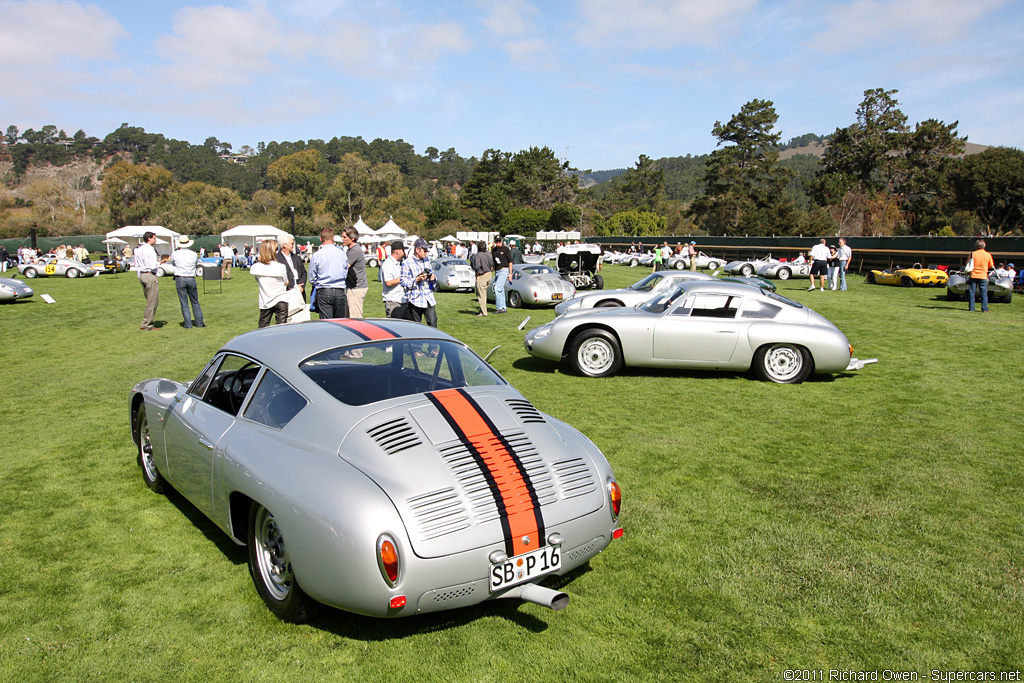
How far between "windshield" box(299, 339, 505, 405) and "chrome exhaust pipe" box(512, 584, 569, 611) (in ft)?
4.20

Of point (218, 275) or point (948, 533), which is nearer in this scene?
point (948, 533)

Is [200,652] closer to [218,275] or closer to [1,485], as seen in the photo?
[1,485]

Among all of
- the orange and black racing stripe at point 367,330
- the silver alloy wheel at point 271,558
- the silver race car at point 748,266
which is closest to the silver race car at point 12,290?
the orange and black racing stripe at point 367,330

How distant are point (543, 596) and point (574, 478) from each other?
0.65 meters

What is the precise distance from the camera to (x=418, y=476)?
3027 millimetres

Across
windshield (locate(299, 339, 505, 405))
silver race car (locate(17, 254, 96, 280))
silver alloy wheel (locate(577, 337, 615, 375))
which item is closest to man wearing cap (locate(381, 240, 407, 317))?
silver alloy wheel (locate(577, 337, 615, 375))

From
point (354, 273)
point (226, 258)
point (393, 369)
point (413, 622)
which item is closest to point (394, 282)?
point (354, 273)

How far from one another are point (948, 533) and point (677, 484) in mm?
1788

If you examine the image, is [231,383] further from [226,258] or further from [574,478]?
[226,258]

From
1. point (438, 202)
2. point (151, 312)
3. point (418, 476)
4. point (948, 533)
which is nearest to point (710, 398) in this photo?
point (948, 533)

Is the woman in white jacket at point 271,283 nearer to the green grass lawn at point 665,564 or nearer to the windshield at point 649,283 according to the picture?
the green grass lawn at point 665,564

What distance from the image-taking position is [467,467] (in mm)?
3137

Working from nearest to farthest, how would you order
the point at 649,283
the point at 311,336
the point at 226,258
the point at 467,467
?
the point at 467,467, the point at 311,336, the point at 649,283, the point at 226,258

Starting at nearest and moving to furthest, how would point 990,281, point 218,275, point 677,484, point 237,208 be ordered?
point 677,484
point 990,281
point 218,275
point 237,208
